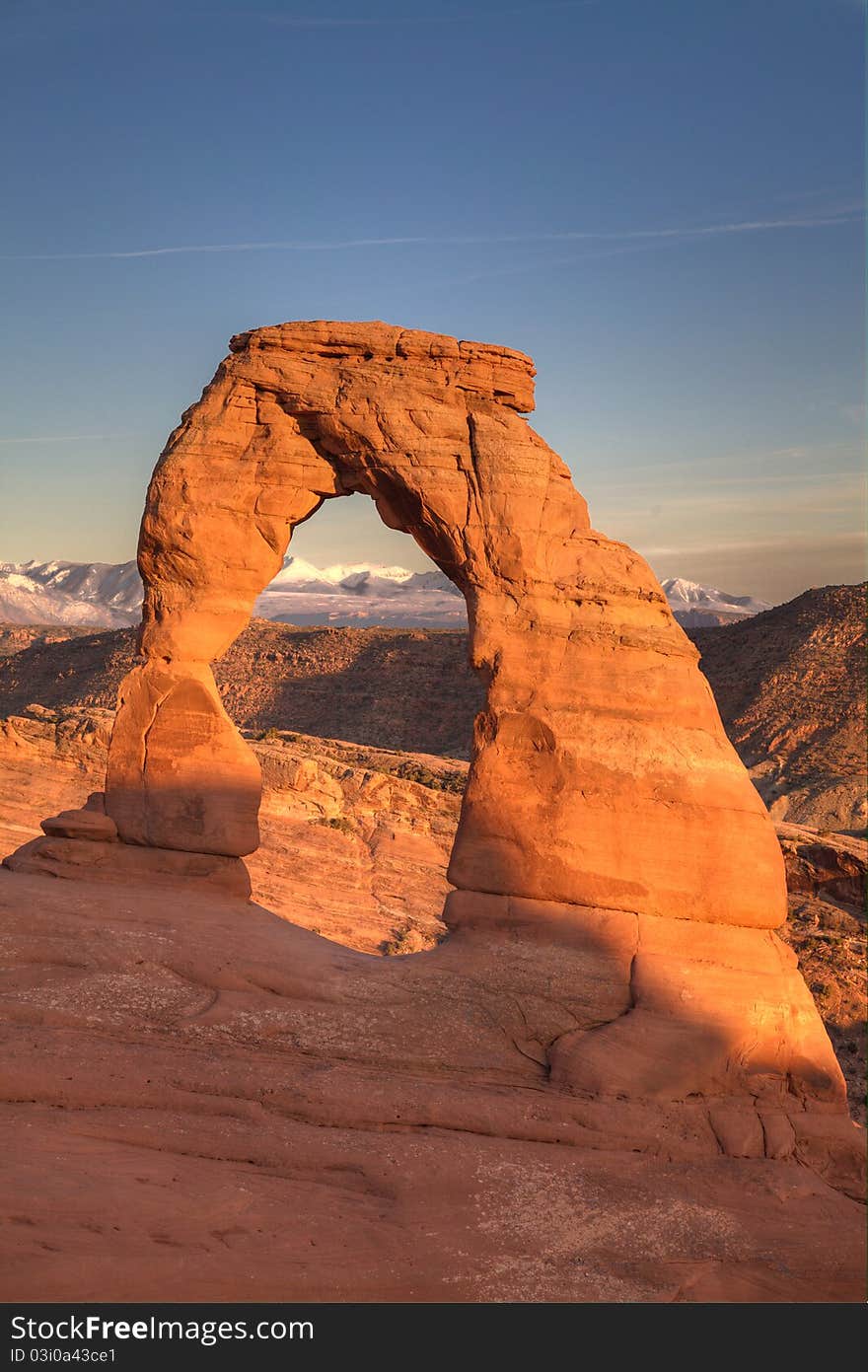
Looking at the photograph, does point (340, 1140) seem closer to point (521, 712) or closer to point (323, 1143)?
point (323, 1143)

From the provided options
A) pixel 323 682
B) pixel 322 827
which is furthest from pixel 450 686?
pixel 322 827

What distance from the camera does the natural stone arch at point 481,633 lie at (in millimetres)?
12633

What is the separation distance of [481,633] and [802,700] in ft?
144

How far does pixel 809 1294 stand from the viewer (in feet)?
29.7

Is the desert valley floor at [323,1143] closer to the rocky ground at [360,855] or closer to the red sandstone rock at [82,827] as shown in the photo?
the red sandstone rock at [82,827]

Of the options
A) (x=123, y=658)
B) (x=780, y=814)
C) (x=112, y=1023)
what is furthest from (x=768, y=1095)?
(x=123, y=658)

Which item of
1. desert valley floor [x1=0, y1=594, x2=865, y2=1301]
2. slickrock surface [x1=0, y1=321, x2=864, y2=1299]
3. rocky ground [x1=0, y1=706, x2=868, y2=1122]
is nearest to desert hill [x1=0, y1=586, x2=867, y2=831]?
rocky ground [x1=0, y1=706, x2=868, y2=1122]

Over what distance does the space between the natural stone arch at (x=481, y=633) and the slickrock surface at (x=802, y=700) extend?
32.4 metres

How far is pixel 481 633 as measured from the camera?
13.3m

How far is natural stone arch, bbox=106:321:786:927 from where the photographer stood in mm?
12633

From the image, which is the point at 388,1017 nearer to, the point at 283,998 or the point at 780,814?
the point at 283,998

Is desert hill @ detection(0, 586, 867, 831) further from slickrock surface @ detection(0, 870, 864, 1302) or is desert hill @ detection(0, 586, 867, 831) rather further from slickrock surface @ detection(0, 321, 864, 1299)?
slickrock surface @ detection(0, 870, 864, 1302)

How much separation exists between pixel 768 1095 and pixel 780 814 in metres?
35.0

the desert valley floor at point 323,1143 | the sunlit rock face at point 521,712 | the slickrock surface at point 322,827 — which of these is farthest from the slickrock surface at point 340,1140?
the slickrock surface at point 322,827
